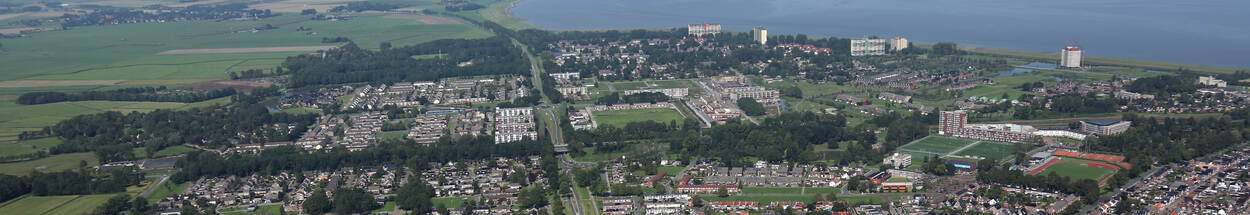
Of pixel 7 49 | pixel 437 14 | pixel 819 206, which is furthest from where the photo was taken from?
pixel 437 14

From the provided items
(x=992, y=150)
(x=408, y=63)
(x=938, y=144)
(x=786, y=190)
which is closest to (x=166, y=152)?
(x=786, y=190)

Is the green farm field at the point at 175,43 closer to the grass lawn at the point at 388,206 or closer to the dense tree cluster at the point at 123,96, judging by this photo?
the dense tree cluster at the point at 123,96

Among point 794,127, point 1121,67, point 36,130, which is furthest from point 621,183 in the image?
point 1121,67

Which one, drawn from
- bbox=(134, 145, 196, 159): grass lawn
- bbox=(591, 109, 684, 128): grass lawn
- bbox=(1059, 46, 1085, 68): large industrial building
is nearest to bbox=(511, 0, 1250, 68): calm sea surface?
bbox=(1059, 46, 1085, 68): large industrial building

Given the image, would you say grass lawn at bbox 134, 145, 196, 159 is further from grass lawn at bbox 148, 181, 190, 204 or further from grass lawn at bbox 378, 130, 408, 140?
grass lawn at bbox 378, 130, 408, 140

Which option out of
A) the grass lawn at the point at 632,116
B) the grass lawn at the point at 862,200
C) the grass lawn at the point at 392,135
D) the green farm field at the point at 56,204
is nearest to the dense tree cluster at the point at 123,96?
the grass lawn at the point at 392,135

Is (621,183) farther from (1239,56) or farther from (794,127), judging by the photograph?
(1239,56)
